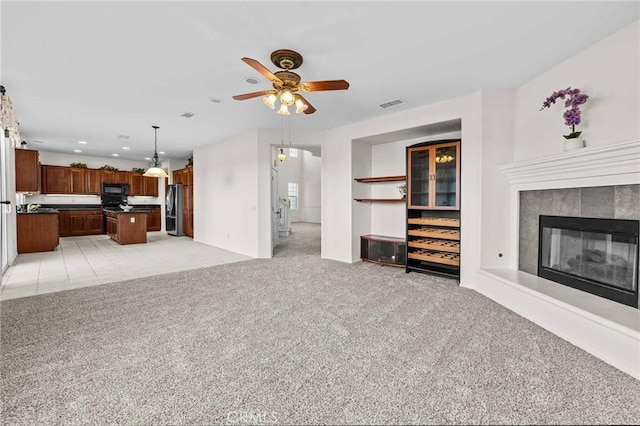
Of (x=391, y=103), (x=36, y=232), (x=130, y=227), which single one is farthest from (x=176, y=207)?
(x=391, y=103)

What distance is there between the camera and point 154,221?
10.1 metres

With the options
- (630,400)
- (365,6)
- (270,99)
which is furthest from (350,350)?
(365,6)

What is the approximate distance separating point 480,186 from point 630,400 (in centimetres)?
251

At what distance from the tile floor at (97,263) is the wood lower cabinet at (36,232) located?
0.27 meters

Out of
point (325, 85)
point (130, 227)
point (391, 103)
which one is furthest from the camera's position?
point (130, 227)

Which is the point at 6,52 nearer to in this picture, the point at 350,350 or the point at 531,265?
the point at 350,350

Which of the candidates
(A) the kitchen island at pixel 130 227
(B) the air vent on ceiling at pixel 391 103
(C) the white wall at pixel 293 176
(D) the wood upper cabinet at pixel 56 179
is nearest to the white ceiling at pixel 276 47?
(B) the air vent on ceiling at pixel 391 103

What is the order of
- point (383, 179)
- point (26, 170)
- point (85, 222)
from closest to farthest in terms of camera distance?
1. point (383, 179)
2. point (26, 170)
3. point (85, 222)

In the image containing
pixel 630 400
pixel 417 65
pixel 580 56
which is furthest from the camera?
pixel 417 65

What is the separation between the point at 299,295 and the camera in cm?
339

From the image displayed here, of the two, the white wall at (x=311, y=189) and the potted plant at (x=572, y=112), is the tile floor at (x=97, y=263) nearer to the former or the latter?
the potted plant at (x=572, y=112)

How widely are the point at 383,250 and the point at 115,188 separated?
9172mm

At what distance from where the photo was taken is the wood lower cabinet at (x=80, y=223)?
8.37 meters

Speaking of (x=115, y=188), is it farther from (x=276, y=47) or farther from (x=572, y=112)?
(x=572, y=112)
